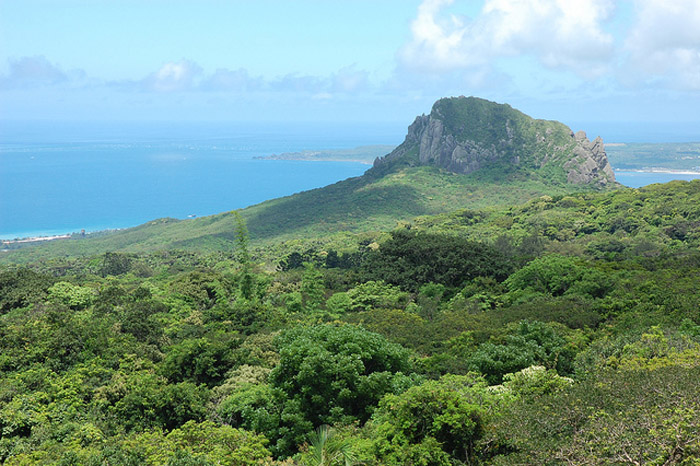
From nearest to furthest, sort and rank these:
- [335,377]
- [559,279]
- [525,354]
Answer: [335,377], [525,354], [559,279]

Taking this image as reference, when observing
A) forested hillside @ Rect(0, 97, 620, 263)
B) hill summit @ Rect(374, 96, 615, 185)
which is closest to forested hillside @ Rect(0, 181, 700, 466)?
forested hillside @ Rect(0, 97, 620, 263)

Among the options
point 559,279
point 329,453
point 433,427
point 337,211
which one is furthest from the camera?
point 337,211

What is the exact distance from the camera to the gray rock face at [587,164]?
120 meters

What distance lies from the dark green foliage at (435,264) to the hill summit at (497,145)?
9259cm

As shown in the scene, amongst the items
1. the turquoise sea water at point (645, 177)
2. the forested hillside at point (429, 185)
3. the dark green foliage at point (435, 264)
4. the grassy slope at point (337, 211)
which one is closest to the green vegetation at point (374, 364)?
the dark green foliage at point (435, 264)

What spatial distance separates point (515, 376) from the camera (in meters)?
15.1

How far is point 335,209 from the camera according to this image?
10694cm

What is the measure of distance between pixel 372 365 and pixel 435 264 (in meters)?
21.1

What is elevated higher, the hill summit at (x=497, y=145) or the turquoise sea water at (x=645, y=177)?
the hill summit at (x=497, y=145)

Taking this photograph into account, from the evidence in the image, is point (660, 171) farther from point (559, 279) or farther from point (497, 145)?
point (559, 279)

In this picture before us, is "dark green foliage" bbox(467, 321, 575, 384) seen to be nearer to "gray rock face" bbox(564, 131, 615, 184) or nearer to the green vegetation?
the green vegetation

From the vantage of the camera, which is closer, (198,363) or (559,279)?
(198,363)

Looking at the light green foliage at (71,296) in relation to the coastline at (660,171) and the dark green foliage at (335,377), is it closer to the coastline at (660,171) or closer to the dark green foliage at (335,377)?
the dark green foliage at (335,377)

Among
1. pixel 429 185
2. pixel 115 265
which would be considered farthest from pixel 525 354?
pixel 429 185
